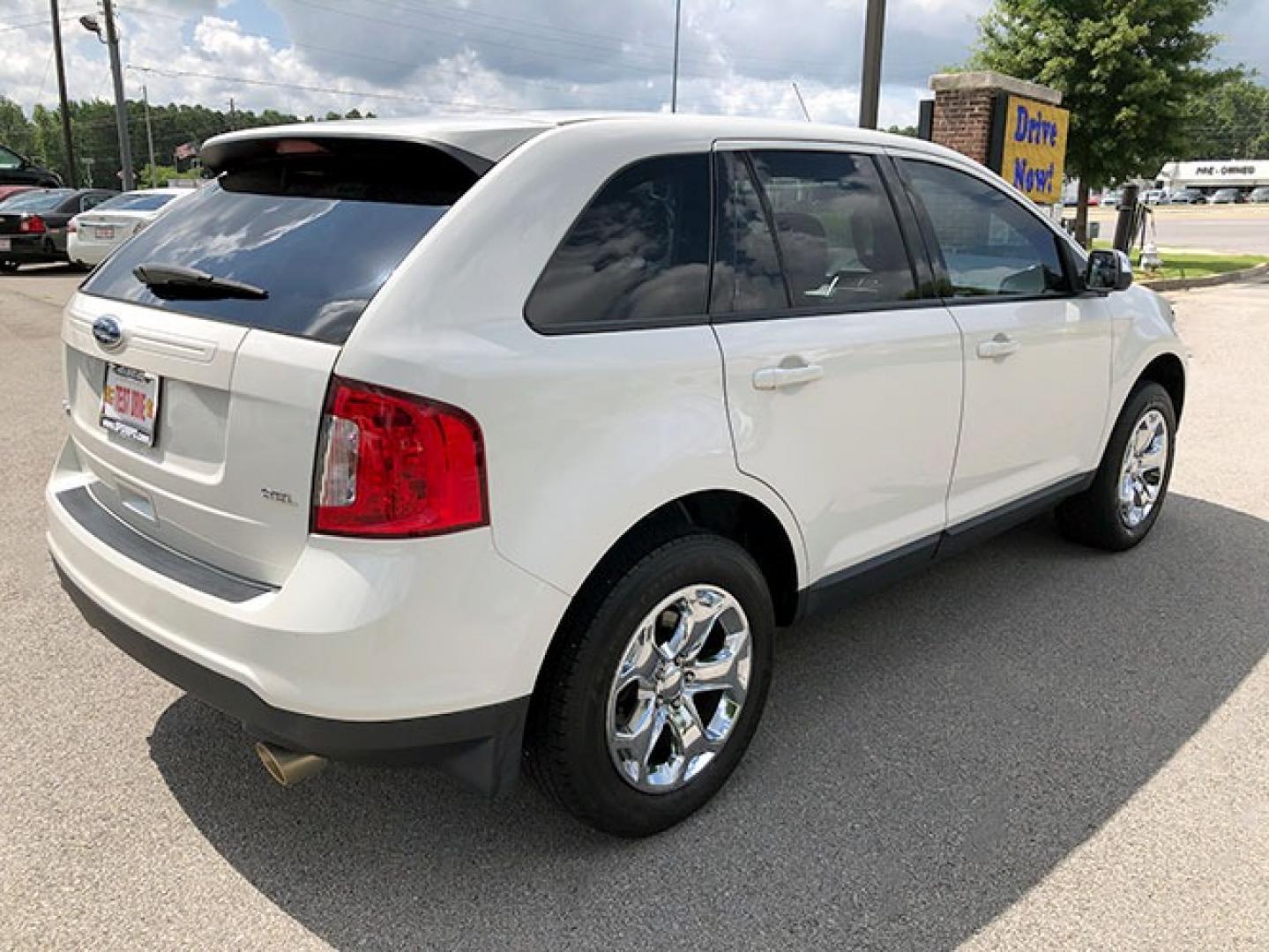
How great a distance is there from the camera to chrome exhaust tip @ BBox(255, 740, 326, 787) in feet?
7.63

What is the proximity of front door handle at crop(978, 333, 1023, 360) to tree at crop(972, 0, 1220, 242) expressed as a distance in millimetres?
15616

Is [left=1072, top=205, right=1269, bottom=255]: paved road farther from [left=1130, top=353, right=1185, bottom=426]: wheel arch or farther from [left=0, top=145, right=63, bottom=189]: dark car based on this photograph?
[left=0, top=145, right=63, bottom=189]: dark car

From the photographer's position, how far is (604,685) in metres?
2.38

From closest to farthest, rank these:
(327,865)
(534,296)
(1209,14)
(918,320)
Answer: (534,296)
(327,865)
(918,320)
(1209,14)

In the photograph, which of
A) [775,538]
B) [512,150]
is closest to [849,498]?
[775,538]

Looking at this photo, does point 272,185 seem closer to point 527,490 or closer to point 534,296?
Answer: point 534,296

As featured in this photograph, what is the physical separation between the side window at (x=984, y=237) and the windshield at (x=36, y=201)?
1881cm

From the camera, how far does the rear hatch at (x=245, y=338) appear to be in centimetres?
212

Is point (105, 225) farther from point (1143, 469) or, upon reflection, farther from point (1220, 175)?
point (1220, 175)

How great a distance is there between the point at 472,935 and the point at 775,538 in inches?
51.3

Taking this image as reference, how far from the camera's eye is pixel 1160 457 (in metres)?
4.84

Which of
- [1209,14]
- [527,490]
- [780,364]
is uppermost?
[1209,14]

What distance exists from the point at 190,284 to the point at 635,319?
3.44 ft

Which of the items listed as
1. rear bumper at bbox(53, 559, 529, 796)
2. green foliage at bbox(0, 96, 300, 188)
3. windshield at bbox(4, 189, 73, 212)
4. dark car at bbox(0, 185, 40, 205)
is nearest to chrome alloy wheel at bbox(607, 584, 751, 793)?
rear bumper at bbox(53, 559, 529, 796)
